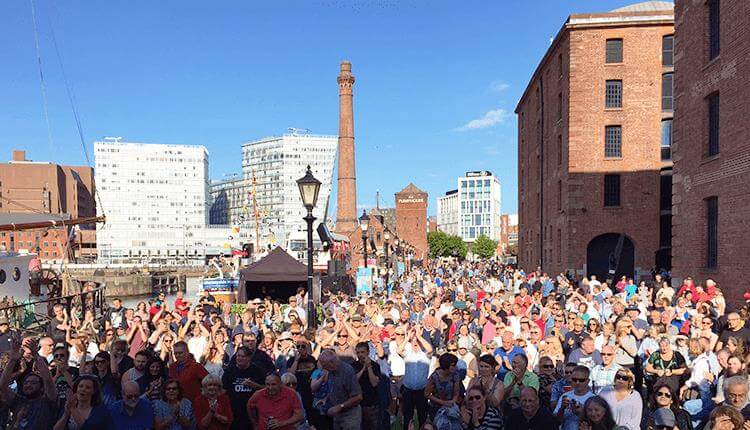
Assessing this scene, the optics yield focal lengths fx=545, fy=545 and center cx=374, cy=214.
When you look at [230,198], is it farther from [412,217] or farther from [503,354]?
[503,354]

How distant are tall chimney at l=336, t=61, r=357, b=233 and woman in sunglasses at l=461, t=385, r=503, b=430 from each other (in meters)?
61.4

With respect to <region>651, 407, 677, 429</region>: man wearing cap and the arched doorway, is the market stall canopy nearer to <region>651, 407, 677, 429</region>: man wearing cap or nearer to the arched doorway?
<region>651, 407, 677, 429</region>: man wearing cap

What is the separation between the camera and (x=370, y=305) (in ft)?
43.5

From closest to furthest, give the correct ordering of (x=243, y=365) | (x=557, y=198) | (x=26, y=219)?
(x=243, y=365), (x=26, y=219), (x=557, y=198)

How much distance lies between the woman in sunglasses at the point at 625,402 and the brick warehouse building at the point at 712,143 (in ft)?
37.3

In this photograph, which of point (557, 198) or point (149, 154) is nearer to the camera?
point (557, 198)

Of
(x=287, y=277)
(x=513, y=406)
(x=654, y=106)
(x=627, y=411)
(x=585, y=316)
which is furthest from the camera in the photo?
(x=654, y=106)

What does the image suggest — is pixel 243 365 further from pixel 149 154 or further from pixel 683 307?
pixel 149 154

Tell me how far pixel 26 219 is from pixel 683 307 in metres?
24.5

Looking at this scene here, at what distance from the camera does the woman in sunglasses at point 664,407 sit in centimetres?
541

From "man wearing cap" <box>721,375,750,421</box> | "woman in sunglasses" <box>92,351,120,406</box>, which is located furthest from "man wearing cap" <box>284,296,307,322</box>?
"man wearing cap" <box>721,375,750,421</box>

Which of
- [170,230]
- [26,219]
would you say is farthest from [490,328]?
[170,230]

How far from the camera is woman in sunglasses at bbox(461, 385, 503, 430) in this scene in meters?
5.29

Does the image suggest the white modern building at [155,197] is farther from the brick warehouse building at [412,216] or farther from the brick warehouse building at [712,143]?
the brick warehouse building at [712,143]
